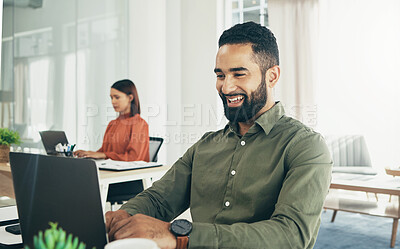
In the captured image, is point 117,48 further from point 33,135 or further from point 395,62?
point 395,62

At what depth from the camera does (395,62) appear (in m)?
5.07

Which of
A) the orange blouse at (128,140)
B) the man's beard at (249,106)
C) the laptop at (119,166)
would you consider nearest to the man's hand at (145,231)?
the man's beard at (249,106)

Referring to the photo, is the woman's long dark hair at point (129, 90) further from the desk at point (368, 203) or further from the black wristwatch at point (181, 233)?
the black wristwatch at point (181, 233)

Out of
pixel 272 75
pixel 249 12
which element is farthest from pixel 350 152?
pixel 272 75

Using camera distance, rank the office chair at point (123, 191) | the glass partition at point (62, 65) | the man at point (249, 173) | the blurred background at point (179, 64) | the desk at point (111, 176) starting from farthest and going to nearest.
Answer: the blurred background at point (179, 64) < the glass partition at point (62, 65) < the office chair at point (123, 191) < the desk at point (111, 176) < the man at point (249, 173)

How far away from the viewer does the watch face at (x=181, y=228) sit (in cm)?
96

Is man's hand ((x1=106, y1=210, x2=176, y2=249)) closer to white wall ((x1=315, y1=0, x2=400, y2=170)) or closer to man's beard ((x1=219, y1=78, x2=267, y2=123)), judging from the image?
man's beard ((x1=219, y1=78, x2=267, y2=123))

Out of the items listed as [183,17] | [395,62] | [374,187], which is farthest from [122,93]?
[395,62]

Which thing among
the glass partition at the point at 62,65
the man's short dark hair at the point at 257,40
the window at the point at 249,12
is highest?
the window at the point at 249,12

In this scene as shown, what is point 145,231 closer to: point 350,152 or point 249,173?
point 249,173

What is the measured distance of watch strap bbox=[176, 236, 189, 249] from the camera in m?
0.96

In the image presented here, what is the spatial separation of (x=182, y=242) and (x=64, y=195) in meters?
0.29

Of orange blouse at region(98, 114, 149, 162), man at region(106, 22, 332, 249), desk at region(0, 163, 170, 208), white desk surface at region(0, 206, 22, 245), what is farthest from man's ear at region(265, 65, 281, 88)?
orange blouse at region(98, 114, 149, 162)

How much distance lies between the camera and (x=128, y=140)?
3.47 metres
